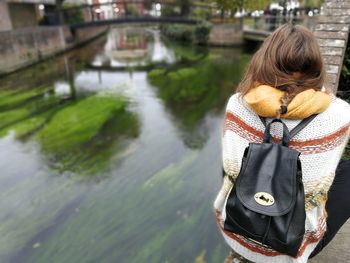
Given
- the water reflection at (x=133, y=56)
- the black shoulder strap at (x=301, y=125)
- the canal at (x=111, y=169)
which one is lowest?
the canal at (x=111, y=169)

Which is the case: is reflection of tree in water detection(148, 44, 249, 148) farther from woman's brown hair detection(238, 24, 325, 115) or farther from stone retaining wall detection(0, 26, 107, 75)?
stone retaining wall detection(0, 26, 107, 75)

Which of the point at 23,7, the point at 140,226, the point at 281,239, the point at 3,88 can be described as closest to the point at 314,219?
the point at 281,239

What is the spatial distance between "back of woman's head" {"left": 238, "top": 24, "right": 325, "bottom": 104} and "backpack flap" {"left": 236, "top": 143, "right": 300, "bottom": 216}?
0.18 metres

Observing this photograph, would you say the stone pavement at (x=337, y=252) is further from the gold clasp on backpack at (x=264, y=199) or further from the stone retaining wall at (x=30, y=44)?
the stone retaining wall at (x=30, y=44)

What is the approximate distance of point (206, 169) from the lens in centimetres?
400

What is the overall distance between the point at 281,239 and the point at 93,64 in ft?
35.6

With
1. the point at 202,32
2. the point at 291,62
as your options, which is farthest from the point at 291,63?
the point at 202,32

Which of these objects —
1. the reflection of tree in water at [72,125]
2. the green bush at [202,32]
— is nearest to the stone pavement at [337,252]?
the reflection of tree in water at [72,125]

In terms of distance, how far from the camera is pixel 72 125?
17.8 ft

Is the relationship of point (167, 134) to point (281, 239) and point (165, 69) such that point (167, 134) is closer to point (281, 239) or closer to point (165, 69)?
point (281, 239)

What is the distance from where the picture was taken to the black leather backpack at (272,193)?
91cm

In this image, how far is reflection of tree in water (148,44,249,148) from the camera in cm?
536

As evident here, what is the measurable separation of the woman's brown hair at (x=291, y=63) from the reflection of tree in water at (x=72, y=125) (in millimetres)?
3333

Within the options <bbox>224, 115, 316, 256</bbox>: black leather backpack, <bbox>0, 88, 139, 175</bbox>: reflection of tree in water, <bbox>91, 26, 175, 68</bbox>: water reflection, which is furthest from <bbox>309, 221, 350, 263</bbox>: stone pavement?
<bbox>91, 26, 175, 68</bbox>: water reflection
